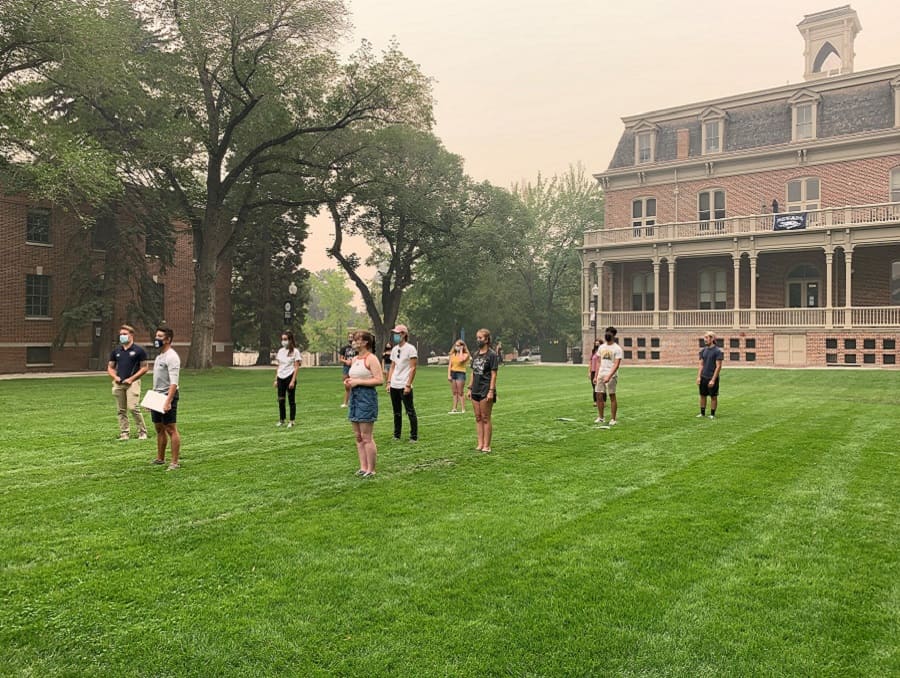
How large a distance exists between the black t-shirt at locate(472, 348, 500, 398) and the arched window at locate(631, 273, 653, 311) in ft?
114

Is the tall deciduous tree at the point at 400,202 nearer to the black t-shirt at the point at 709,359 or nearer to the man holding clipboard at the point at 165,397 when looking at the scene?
the black t-shirt at the point at 709,359

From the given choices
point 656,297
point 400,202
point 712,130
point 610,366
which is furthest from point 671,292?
point 610,366

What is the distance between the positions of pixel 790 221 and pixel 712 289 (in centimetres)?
642

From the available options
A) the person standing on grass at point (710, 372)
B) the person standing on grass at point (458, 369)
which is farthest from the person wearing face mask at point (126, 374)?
the person standing on grass at point (710, 372)

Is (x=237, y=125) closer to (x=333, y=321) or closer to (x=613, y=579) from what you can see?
(x=613, y=579)

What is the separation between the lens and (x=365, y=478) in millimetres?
8305

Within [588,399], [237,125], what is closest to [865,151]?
[588,399]

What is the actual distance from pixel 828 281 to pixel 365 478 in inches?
1314

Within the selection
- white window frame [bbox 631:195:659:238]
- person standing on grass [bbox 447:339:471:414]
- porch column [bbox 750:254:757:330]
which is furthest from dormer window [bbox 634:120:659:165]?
person standing on grass [bbox 447:339:471:414]

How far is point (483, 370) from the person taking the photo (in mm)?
10109

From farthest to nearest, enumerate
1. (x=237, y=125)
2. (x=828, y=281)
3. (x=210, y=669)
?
1. (x=828, y=281)
2. (x=237, y=125)
3. (x=210, y=669)

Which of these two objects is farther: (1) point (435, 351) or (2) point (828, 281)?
(1) point (435, 351)

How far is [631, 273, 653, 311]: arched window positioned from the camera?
4312cm

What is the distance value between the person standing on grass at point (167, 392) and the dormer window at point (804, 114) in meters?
38.6
